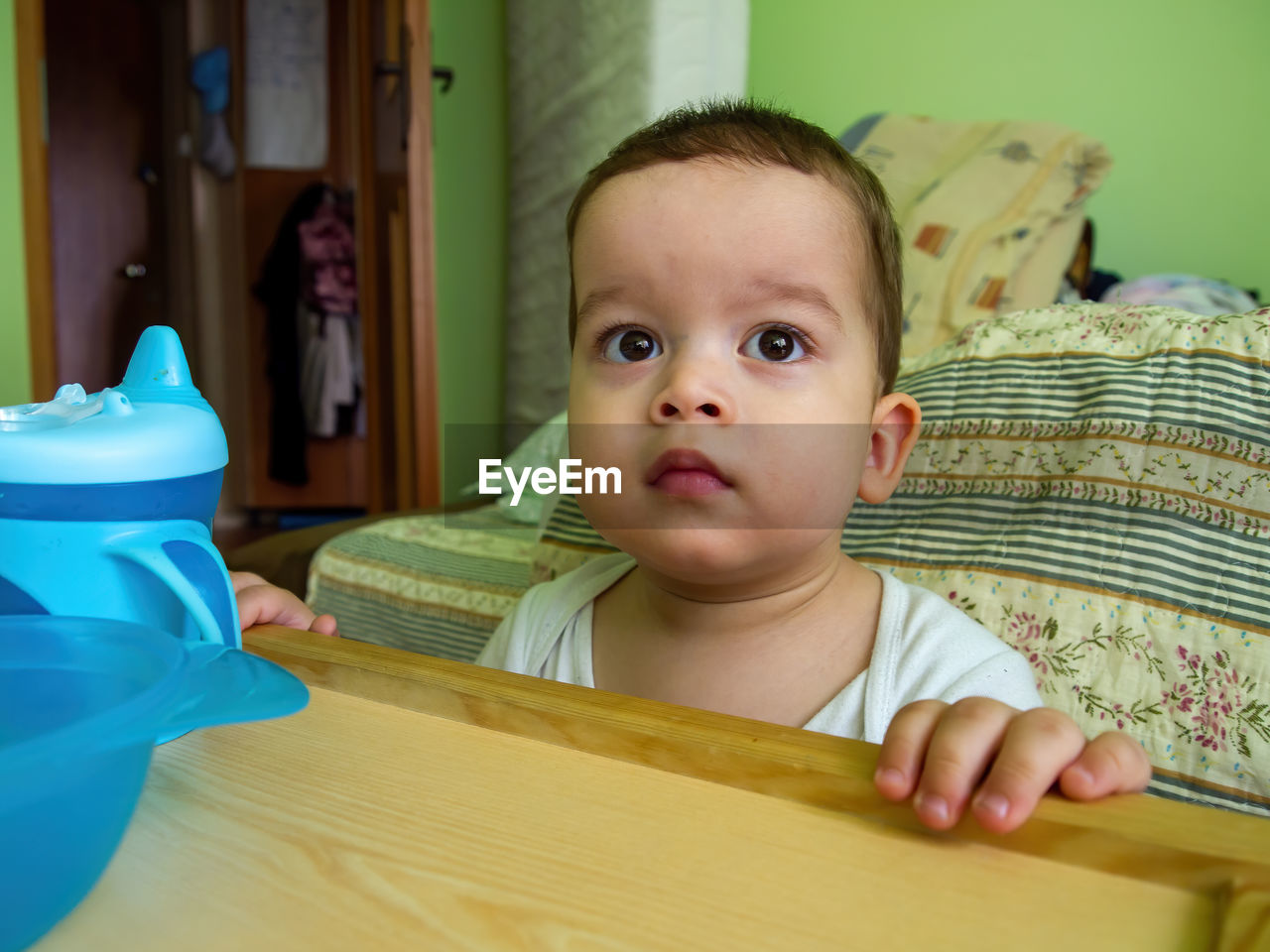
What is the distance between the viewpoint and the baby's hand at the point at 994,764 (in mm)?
320

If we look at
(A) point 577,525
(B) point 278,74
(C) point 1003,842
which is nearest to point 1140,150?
(A) point 577,525

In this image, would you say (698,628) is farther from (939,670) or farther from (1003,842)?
(1003,842)

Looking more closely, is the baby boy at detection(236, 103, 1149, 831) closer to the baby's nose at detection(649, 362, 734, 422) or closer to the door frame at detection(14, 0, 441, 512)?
the baby's nose at detection(649, 362, 734, 422)

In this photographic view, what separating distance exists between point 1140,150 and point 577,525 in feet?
5.89

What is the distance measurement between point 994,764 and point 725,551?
11.6 inches

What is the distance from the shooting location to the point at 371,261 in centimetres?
291

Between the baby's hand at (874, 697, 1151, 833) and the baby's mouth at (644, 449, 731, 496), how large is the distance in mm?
253

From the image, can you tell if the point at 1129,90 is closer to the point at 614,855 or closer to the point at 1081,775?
the point at 1081,775

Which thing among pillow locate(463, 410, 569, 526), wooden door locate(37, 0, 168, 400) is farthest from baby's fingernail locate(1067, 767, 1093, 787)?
wooden door locate(37, 0, 168, 400)

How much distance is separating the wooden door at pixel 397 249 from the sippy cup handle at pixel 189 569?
6.72 ft

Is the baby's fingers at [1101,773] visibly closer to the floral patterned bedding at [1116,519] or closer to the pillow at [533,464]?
the floral patterned bedding at [1116,519]

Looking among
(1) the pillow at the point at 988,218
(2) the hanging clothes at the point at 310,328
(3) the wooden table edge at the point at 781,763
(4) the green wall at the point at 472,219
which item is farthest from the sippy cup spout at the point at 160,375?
(2) the hanging clothes at the point at 310,328

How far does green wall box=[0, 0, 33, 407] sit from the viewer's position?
6.08 feet

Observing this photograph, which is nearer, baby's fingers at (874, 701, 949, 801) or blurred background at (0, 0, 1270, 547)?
baby's fingers at (874, 701, 949, 801)
